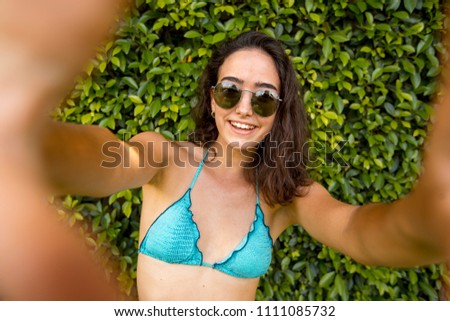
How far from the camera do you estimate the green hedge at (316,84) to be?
2734 millimetres

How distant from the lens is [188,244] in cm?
185

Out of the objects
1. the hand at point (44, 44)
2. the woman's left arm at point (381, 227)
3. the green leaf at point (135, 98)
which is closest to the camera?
the hand at point (44, 44)

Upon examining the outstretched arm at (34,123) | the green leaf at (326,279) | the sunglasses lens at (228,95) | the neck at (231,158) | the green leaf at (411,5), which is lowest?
the green leaf at (326,279)

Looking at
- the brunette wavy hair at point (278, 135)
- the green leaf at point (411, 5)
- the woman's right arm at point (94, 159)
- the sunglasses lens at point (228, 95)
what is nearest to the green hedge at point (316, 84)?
the green leaf at point (411, 5)

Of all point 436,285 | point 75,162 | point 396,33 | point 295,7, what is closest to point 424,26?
point 396,33

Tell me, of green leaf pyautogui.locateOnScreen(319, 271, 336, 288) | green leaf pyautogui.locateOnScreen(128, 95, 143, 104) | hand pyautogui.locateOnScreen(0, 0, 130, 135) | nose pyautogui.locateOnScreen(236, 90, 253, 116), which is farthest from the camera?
green leaf pyautogui.locateOnScreen(319, 271, 336, 288)

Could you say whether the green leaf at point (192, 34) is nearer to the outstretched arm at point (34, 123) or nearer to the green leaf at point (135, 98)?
the green leaf at point (135, 98)

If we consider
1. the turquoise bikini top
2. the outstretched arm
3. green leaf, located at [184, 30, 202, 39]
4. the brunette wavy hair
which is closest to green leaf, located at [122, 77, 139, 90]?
green leaf, located at [184, 30, 202, 39]

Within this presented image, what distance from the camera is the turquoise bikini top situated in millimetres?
1847

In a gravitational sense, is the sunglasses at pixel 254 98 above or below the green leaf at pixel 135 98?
above

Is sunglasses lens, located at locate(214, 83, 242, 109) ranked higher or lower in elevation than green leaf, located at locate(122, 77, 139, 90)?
higher

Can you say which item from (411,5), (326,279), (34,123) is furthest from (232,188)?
(411,5)

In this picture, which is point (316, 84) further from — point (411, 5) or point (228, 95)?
point (228, 95)

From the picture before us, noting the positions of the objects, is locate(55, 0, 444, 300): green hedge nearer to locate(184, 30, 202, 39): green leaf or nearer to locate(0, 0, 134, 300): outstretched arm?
locate(184, 30, 202, 39): green leaf
